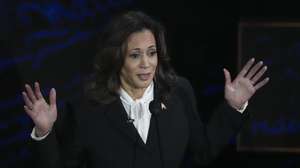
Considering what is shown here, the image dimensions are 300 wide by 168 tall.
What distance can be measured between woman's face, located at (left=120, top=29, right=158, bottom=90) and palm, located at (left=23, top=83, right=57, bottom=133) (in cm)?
31

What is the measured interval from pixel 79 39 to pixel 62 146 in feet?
3.95

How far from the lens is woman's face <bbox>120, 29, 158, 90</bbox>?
2152mm

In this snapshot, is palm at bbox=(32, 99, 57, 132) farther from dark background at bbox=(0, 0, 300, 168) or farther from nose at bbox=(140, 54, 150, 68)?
dark background at bbox=(0, 0, 300, 168)

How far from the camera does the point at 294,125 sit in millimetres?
3367

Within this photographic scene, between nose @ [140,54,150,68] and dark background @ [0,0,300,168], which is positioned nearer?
nose @ [140,54,150,68]

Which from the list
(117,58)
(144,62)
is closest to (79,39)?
(117,58)

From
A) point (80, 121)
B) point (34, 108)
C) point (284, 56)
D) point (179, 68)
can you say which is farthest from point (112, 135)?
point (284, 56)

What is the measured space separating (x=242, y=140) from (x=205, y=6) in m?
0.80

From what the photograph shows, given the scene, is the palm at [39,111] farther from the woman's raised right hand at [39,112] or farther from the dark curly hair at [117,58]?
the dark curly hair at [117,58]

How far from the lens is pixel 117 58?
2223 millimetres

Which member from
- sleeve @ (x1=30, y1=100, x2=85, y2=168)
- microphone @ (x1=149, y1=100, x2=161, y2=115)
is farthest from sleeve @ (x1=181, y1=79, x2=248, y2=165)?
sleeve @ (x1=30, y1=100, x2=85, y2=168)

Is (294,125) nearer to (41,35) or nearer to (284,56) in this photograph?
(284,56)

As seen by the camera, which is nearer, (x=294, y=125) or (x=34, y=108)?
(x=34, y=108)

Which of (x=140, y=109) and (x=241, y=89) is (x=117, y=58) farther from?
(x=241, y=89)
